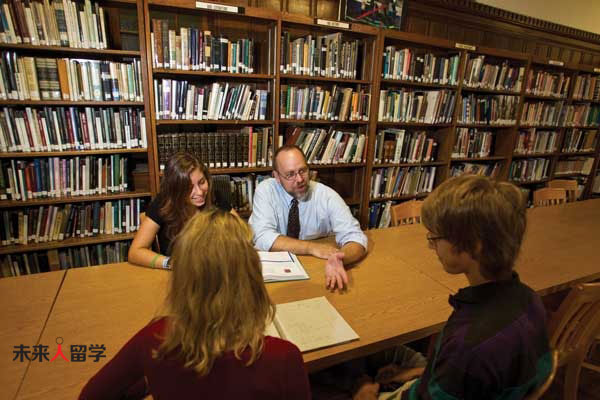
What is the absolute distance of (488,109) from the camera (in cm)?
358

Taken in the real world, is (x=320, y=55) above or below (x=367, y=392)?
above

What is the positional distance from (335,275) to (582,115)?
4.95 metres

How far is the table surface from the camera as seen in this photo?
101cm

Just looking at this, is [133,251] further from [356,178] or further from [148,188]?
[356,178]

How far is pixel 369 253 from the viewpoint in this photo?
1748mm

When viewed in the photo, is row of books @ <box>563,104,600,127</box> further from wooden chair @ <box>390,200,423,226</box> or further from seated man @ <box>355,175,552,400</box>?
seated man @ <box>355,175,552,400</box>

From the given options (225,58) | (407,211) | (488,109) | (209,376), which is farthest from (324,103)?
(209,376)

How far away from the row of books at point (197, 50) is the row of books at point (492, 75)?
2.21 meters

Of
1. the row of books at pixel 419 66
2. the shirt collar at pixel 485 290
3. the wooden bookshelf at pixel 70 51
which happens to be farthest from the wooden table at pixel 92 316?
the row of books at pixel 419 66

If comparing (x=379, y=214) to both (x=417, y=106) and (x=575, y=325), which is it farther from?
(x=575, y=325)

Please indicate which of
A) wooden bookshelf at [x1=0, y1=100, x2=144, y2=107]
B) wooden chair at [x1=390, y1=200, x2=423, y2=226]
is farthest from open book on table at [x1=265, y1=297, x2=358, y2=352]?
wooden bookshelf at [x1=0, y1=100, x2=144, y2=107]

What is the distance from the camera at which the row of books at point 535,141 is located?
13.2 ft

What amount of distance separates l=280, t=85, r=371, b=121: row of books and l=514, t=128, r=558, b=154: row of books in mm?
2281

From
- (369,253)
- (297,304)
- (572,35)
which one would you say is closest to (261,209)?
(369,253)
